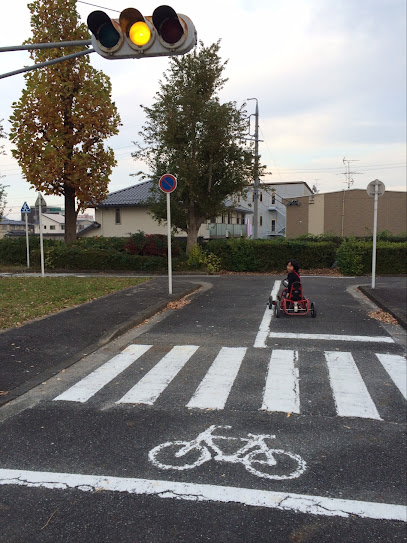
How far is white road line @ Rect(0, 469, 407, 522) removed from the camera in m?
2.94

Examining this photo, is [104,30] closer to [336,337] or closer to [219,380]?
[219,380]

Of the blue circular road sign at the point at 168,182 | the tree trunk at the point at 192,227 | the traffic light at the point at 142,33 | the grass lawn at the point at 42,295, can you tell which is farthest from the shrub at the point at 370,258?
the traffic light at the point at 142,33

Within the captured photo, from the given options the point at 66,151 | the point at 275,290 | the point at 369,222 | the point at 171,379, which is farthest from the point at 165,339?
the point at 369,222

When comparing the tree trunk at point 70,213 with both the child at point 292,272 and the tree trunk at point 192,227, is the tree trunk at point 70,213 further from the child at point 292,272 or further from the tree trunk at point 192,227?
the child at point 292,272

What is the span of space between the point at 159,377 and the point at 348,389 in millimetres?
2376

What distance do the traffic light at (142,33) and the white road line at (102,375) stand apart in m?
3.99

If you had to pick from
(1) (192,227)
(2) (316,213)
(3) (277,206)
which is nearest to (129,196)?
(1) (192,227)

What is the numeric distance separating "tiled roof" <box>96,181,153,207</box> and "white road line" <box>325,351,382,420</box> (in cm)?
3282

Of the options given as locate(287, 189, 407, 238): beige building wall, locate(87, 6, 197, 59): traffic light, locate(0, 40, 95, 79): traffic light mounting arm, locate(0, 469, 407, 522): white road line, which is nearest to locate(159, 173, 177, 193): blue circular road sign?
locate(0, 40, 95, 79): traffic light mounting arm

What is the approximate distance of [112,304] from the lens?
36.1 feet

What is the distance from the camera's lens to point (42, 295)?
12.6m

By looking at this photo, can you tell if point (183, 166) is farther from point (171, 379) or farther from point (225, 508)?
point (225, 508)

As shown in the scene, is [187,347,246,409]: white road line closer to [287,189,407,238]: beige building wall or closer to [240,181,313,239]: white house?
[287,189,407,238]: beige building wall

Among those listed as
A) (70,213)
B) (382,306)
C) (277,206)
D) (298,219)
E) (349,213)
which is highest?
(277,206)
